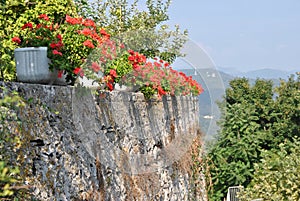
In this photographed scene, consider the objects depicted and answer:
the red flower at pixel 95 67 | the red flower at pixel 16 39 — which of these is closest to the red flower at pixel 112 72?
the red flower at pixel 95 67

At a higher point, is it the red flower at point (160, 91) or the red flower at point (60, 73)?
the red flower at point (60, 73)

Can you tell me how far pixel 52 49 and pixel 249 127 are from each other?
14.5 metres

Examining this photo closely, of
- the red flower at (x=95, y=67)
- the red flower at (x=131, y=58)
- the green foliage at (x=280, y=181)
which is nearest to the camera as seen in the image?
the red flower at (x=95, y=67)

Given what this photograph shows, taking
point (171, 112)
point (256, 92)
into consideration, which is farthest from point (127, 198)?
point (256, 92)

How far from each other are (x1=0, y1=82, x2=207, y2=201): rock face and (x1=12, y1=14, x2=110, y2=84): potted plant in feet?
0.63

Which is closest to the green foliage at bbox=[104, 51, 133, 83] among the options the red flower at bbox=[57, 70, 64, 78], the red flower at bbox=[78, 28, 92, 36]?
the red flower at bbox=[78, 28, 92, 36]

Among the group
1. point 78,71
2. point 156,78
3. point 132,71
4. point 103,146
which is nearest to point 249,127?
point 156,78

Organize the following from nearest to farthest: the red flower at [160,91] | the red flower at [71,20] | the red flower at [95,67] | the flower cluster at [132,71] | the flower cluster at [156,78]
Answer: the red flower at [71,20] → the red flower at [95,67] → the flower cluster at [132,71] → the flower cluster at [156,78] → the red flower at [160,91]

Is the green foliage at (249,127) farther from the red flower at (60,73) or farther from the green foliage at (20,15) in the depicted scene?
the red flower at (60,73)

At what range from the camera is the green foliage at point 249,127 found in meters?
17.1

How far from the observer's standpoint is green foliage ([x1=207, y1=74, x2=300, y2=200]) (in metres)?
17.1

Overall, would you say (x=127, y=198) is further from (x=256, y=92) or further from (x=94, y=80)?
(x=256, y=92)

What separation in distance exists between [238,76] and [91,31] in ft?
56.3

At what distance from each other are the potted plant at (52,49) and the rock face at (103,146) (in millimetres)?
191
